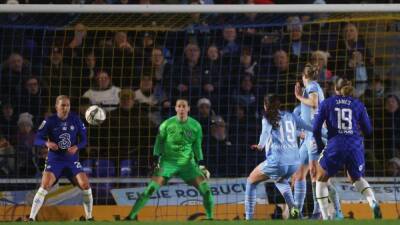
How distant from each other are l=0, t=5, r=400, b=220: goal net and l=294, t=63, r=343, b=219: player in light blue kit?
932mm

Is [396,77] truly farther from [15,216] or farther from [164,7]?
[15,216]

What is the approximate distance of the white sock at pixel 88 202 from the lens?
603 inches

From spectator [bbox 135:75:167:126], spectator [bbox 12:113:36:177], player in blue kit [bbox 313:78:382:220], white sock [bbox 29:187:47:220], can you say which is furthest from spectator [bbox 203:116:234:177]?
player in blue kit [bbox 313:78:382:220]

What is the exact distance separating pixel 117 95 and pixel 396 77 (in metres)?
4.22

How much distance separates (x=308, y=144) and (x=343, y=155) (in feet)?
6.05

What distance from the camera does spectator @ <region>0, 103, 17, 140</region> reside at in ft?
55.0

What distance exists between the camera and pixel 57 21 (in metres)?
17.3

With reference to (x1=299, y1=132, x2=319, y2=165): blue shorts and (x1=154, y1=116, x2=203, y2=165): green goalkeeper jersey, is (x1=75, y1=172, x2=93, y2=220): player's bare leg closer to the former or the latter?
(x1=154, y1=116, x2=203, y2=165): green goalkeeper jersey

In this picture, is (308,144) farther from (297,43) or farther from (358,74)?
(297,43)

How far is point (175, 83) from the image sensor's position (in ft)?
57.3

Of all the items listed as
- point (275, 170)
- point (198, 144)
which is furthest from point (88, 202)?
point (275, 170)

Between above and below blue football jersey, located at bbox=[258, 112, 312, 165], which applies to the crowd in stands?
above

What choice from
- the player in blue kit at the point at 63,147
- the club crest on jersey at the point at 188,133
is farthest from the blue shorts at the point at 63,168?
the club crest on jersey at the point at 188,133

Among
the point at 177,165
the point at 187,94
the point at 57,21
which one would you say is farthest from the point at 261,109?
the point at 57,21
